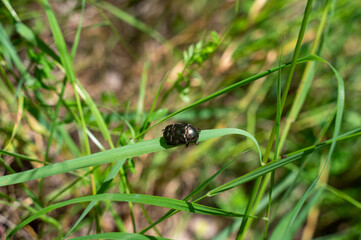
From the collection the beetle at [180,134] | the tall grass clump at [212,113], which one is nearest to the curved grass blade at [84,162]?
the beetle at [180,134]

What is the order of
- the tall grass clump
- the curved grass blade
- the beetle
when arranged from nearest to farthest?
the curved grass blade
the beetle
the tall grass clump

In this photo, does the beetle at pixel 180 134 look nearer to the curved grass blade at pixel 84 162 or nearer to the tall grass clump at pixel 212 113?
the curved grass blade at pixel 84 162

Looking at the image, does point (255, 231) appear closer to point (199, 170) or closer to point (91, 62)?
point (199, 170)

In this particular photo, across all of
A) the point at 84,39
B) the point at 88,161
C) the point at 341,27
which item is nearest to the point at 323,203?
the point at 341,27

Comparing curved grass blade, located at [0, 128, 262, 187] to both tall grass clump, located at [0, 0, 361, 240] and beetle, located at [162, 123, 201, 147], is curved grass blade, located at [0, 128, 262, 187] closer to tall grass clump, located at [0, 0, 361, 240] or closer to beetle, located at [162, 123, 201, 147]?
beetle, located at [162, 123, 201, 147]

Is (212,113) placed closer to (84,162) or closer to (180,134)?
(180,134)

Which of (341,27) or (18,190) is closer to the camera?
(18,190)

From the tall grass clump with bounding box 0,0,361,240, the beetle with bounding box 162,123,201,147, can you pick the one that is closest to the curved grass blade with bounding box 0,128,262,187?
the beetle with bounding box 162,123,201,147

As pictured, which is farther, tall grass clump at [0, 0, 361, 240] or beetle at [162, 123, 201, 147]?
tall grass clump at [0, 0, 361, 240]
